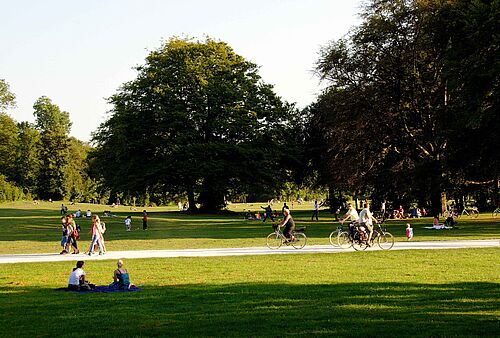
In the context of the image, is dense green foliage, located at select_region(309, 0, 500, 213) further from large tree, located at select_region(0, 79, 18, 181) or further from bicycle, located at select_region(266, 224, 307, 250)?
large tree, located at select_region(0, 79, 18, 181)

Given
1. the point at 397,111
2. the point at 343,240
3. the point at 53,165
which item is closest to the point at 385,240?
the point at 343,240

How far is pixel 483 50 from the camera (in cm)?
3641

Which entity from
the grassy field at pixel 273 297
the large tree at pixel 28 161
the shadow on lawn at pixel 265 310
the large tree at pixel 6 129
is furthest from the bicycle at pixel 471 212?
the large tree at pixel 28 161

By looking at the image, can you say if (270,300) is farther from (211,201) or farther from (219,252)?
(211,201)

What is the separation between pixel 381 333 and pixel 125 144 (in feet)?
198

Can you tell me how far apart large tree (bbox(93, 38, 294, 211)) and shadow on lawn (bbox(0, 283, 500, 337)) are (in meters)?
49.8

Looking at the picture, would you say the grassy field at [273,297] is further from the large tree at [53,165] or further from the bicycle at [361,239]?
the large tree at [53,165]

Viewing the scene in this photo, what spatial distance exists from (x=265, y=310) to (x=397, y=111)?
4051 centimetres

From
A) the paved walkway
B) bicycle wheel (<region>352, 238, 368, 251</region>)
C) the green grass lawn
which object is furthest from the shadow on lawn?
bicycle wheel (<region>352, 238, 368, 251</region>)

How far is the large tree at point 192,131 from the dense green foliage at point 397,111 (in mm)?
15141

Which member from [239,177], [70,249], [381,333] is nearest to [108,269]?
[70,249]

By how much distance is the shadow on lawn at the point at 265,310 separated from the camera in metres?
10.9

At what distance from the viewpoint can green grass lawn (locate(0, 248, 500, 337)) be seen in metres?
11.0

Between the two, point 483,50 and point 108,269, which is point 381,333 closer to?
point 108,269
